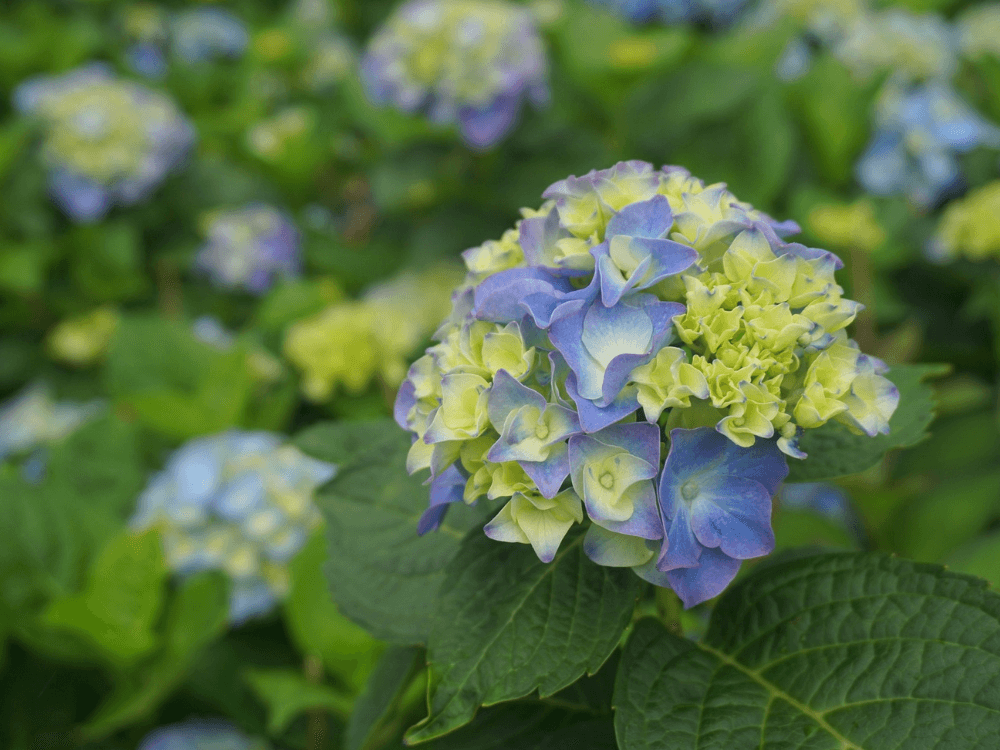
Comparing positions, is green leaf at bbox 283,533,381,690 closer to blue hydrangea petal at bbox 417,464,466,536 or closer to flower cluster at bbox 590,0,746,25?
blue hydrangea petal at bbox 417,464,466,536

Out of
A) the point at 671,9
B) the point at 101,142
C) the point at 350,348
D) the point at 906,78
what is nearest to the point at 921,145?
the point at 906,78

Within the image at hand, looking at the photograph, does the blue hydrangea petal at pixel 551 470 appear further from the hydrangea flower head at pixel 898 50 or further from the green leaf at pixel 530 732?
the hydrangea flower head at pixel 898 50

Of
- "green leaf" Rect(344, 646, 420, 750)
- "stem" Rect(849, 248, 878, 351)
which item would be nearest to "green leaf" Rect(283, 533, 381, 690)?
"green leaf" Rect(344, 646, 420, 750)

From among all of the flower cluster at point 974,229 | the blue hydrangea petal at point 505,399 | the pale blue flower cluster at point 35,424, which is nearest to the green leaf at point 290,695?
the blue hydrangea petal at point 505,399

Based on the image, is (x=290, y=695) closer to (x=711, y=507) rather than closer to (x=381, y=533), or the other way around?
(x=381, y=533)

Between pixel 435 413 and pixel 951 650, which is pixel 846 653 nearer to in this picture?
pixel 951 650
